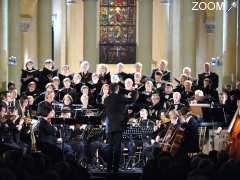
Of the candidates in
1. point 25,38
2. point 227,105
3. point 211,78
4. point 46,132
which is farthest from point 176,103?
point 25,38

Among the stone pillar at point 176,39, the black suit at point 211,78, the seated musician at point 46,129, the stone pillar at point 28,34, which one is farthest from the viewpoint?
the stone pillar at point 28,34

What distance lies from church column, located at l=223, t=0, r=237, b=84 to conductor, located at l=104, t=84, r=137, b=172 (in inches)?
250

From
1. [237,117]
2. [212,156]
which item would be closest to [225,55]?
[237,117]

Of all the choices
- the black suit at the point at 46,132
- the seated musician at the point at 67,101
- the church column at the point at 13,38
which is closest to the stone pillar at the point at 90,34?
the church column at the point at 13,38

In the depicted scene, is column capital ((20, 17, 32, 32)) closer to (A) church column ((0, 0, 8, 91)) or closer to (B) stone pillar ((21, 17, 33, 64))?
(B) stone pillar ((21, 17, 33, 64))

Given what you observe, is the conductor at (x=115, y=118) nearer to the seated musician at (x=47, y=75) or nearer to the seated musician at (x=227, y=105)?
the seated musician at (x=227, y=105)

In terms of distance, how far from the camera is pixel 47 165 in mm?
10289

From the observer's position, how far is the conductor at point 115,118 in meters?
16.8

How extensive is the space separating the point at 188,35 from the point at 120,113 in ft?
33.8

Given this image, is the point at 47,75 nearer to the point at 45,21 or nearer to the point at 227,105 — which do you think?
the point at 227,105

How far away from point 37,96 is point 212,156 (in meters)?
8.91

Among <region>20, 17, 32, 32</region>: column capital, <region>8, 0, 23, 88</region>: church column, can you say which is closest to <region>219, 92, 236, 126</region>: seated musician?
<region>8, 0, 23, 88</region>: church column

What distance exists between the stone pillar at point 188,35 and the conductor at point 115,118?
1014cm

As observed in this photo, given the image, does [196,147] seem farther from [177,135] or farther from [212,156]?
[212,156]
